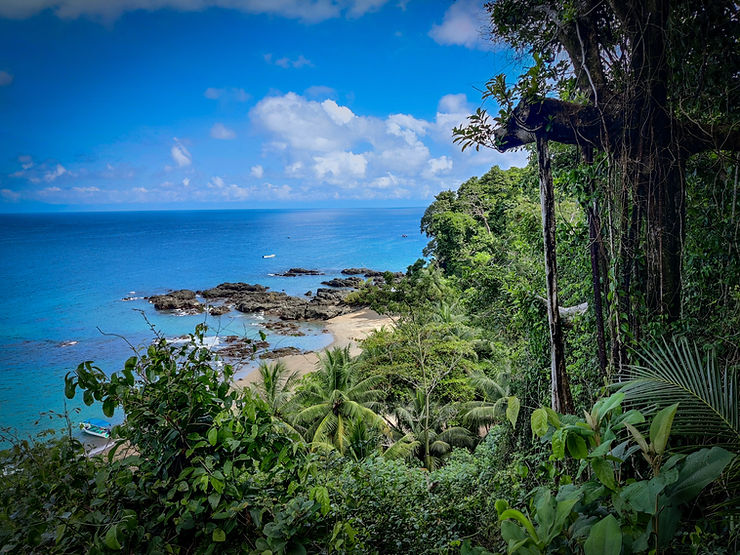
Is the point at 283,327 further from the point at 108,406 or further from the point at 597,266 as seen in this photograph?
the point at 108,406

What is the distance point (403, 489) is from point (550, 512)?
372 cm

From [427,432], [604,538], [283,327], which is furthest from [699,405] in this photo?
[283,327]

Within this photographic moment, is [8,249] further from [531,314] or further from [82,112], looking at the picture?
[531,314]

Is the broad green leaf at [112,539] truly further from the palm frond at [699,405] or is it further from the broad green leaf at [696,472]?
the palm frond at [699,405]

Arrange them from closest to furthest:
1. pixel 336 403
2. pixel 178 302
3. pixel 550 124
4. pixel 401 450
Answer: pixel 550 124 → pixel 401 450 → pixel 336 403 → pixel 178 302

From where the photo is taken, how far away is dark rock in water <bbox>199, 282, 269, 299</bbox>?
31.0 m

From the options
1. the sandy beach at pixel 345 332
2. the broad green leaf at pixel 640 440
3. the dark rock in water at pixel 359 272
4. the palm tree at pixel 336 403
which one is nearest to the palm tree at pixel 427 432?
the palm tree at pixel 336 403

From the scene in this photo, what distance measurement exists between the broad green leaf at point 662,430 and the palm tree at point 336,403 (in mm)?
9294

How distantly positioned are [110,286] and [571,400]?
40475 mm

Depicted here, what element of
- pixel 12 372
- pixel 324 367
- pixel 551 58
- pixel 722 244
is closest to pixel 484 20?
pixel 551 58

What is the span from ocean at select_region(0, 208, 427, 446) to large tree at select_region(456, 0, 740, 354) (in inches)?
107

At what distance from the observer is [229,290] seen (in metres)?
32.3

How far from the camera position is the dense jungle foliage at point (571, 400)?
1.03 metres

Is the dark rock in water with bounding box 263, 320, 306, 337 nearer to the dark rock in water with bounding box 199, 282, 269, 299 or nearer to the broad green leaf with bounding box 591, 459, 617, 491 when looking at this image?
the dark rock in water with bounding box 199, 282, 269, 299
